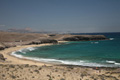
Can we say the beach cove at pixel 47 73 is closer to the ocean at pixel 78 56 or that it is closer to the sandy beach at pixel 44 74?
the sandy beach at pixel 44 74

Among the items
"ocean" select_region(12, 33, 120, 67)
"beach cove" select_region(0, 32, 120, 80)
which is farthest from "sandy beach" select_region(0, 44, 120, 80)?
"ocean" select_region(12, 33, 120, 67)

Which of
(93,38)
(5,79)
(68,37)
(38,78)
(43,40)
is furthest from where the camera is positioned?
(93,38)

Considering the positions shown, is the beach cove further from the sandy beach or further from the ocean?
the ocean

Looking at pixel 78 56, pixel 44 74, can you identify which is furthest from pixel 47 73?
pixel 78 56

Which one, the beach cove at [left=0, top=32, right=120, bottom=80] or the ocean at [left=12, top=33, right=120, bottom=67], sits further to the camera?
the ocean at [left=12, top=33, right=120, bottom=67]

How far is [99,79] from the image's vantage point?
1191cm

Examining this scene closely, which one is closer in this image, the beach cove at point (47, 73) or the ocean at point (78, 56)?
the beach cove at point (47, 73)

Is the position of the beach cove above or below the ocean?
above

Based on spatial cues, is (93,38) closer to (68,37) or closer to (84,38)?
(84,38)

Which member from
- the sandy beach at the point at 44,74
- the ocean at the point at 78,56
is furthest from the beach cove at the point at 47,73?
the ocean at the point at 78,56

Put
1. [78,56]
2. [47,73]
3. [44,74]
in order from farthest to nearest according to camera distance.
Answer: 1. [78,56]
2. [47,73]
3. [44,74]

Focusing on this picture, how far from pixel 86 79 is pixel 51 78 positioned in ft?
11.5

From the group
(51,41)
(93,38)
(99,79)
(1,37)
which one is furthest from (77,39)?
(99,79)

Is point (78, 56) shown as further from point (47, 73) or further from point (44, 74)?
point (44, 74)
